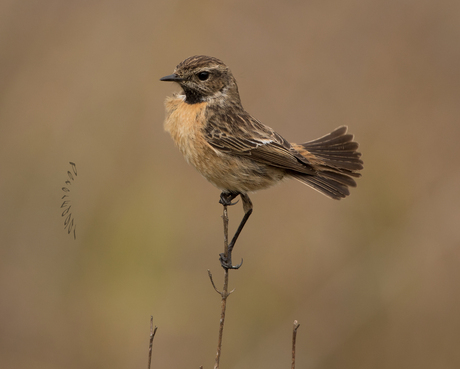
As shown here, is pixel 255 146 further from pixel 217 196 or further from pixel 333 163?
pixel 217 196

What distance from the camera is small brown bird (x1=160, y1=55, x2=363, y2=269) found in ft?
15.5

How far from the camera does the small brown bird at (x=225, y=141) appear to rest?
4711 mm

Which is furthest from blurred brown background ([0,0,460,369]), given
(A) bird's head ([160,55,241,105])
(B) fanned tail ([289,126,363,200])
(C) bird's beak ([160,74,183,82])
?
(C) bird's beak ([160,74,183,82])

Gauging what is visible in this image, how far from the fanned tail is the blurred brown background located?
3.34 ft

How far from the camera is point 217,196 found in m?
6.90

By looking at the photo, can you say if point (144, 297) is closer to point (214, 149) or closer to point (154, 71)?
point (214, 149)

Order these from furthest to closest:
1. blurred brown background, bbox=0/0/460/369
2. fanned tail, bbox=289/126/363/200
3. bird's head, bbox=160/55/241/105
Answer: blurred brown background, bbox=0/0/460/369
fanned tail, bbox=289/126/363/200
bird's head, bbox=160/55/241/105

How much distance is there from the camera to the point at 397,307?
620cm

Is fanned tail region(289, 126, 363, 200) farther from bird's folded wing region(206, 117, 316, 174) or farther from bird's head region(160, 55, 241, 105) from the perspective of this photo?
bird's head region(160, 55, 241, 105)

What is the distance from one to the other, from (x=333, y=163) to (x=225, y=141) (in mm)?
1178

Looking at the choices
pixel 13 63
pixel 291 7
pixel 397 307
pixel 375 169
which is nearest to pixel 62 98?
pixel 13 63

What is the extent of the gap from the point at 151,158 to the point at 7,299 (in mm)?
2106

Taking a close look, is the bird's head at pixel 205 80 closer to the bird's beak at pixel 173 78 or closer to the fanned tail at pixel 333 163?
the bird's beak at pixel 173 78

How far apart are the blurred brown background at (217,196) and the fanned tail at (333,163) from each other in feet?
3.34
